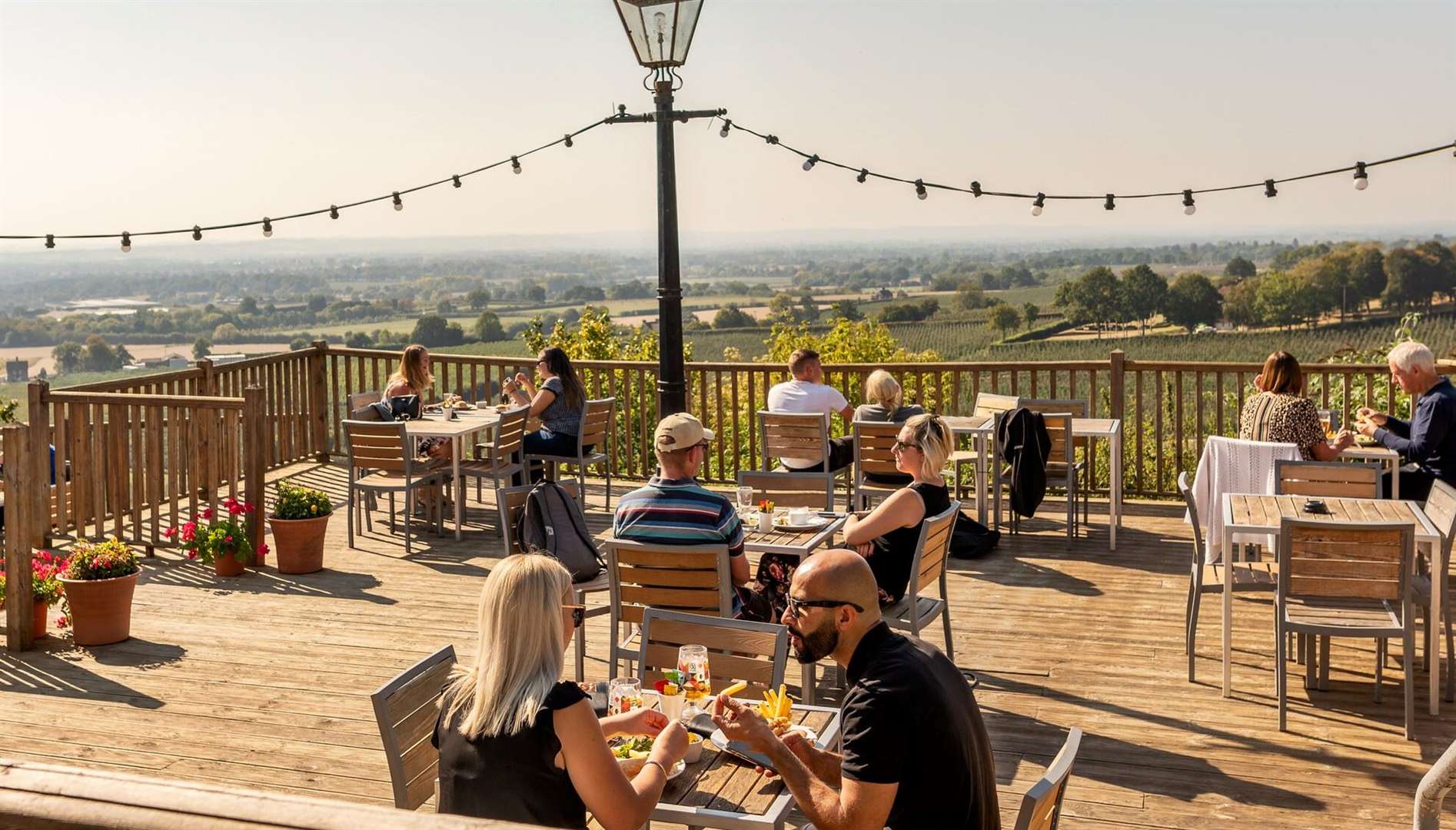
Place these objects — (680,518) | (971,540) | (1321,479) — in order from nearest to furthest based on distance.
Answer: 1. (680,518)
2. (1321,479)
3. (971,540)

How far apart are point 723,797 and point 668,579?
2.20 meters

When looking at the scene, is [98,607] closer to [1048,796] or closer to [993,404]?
[1048,796]

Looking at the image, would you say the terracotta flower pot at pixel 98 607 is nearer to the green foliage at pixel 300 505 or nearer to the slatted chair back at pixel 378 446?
the green foliage at pixel 300 505

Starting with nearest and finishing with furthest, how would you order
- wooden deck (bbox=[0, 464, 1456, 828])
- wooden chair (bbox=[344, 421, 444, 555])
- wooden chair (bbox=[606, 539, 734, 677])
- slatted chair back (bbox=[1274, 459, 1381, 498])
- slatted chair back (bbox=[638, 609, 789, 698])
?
slatted chair back (bbox=[638, 609, 789, 698]) < wooden deck (bbox=[0, 464, 1456, 828]) < wooden chair (bbox=[606, 539, 734, 677]) < slatted chair back (bbox=[1274, 459, 1381, 498]) < wooden chair (bbox=[344, 421, 444, 555])

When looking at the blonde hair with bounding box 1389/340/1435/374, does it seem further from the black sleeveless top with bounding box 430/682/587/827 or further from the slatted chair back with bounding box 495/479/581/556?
the black sleeveless top with bounding box 430/682/587/827

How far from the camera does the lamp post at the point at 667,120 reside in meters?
6.84

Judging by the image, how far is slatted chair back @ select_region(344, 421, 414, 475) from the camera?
8.94 meters

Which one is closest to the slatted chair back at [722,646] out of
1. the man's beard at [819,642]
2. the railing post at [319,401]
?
the man's beard at [819,642]

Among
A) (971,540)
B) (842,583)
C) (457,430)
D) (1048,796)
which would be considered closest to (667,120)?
(457,430)

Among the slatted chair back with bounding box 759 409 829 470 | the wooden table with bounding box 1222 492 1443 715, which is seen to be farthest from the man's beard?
the slatted chair back with bounding box 759 409 829 470

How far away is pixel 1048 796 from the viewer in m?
2.57

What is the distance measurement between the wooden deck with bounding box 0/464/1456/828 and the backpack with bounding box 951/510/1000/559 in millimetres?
113

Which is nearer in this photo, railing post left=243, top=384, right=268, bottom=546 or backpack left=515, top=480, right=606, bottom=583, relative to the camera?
backpack left=515, top=480, right=606, bottom=583

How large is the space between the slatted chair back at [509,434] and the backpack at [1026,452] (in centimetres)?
324
